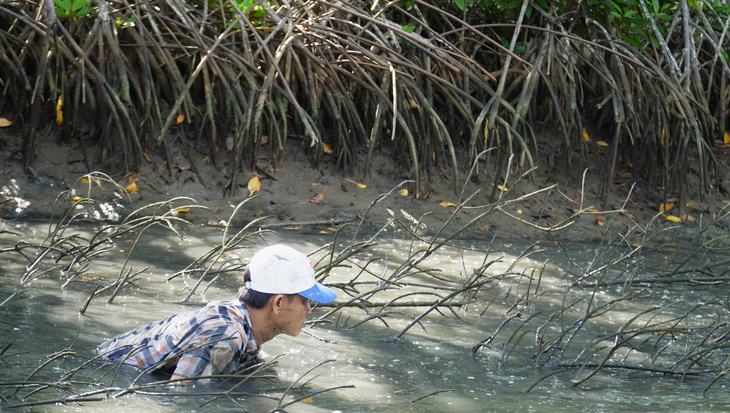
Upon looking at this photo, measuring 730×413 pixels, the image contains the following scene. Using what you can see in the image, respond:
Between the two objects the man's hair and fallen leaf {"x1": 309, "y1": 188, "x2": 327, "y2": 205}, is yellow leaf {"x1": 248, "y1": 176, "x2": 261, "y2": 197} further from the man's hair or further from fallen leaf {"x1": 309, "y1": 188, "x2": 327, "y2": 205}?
the man's hair

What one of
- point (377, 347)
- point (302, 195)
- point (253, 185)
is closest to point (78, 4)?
point (253, 185)

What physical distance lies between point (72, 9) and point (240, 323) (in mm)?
3518

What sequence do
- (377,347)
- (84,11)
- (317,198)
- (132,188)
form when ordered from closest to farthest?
(377,347) < (84,11) < (132,188) < (317,198)

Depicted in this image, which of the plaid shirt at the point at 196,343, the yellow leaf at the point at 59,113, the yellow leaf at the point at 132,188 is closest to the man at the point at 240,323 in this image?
the plaid shirt at the point at 196,343

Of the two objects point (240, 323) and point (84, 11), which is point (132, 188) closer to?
point (84, 11)

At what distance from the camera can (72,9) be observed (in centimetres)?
550

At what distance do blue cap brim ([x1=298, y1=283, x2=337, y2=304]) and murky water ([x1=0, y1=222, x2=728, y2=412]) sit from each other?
12.8 inches

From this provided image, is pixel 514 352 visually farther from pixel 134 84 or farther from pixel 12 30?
pixel 12 30

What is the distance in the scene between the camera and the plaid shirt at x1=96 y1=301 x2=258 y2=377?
8.78 feet

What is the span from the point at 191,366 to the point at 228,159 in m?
3.90

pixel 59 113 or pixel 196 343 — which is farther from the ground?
pixel 59 113

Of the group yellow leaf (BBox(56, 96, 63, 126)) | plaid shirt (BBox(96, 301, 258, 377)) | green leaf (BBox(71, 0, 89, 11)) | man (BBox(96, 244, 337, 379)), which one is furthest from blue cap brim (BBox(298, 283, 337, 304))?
yellow leaf (BBox(56, 96, 63, 126))

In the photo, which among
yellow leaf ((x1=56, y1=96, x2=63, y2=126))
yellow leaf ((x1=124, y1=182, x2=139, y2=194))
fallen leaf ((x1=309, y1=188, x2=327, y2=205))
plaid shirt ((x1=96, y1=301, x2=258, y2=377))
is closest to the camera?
plaid shirt ((x1=96, y1=301, x2=258, y2=377))

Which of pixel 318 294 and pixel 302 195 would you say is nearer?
pixel 318 294
